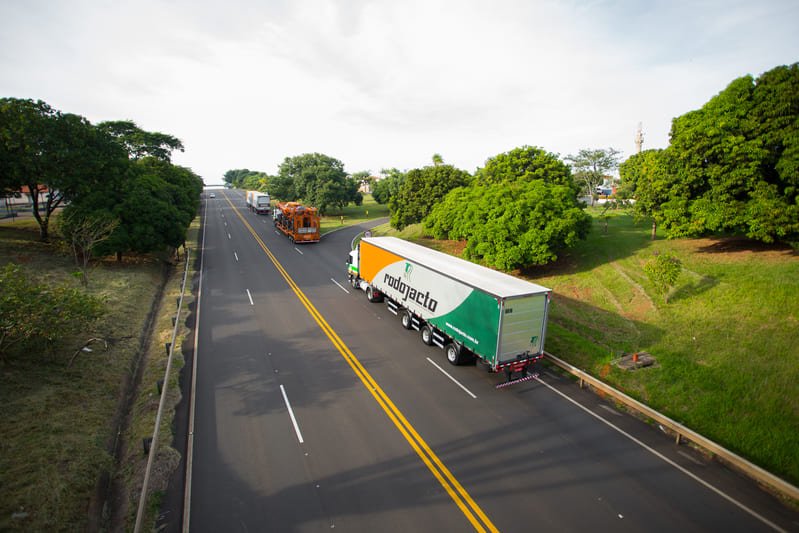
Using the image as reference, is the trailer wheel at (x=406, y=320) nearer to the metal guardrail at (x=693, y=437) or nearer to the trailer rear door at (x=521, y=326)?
the trailer rear door at (x=521, y=326)

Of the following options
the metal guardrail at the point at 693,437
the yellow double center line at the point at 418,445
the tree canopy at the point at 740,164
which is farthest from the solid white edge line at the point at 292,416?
the tree canopy at the point at 740,164

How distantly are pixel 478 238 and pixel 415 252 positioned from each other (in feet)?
31.4

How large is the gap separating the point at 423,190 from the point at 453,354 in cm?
3486

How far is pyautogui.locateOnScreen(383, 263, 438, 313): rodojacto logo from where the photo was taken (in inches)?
697

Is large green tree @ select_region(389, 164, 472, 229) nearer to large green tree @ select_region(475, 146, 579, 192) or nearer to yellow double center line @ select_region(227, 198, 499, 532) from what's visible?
large green tree @ select_region(475, 146, 579, 192)

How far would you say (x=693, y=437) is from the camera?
37.9 feet

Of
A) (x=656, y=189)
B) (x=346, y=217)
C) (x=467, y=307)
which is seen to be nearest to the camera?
(x=467, y=307)

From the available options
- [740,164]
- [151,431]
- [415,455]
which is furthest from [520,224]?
[151,431]

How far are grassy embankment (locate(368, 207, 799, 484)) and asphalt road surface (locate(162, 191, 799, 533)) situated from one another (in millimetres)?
1928

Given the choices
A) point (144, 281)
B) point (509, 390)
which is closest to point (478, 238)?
point (509, 390)

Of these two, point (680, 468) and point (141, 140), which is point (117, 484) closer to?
point (680, 468)

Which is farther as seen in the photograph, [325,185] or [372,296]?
[325,185]

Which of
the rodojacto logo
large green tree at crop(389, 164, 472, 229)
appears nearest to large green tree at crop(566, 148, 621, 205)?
large green tree at crop(389, 164, 472, 229)

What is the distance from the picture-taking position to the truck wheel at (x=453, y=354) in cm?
1636
